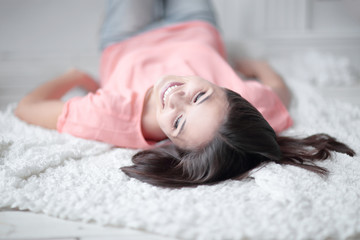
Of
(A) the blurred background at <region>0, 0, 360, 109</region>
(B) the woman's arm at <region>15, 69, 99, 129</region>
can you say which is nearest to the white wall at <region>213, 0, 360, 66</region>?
(A) the blurred background at <region>0, 0, 360, 109</region>

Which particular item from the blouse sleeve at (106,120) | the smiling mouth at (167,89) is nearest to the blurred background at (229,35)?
the blouse sleeve at (106,120)

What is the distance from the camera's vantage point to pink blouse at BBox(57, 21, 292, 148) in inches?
42.4

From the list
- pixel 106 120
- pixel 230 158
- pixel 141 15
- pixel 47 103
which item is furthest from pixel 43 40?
pixel 230 158

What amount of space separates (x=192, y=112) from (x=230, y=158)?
146 millimetres

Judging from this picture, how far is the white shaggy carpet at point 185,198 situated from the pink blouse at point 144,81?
0.37 feet

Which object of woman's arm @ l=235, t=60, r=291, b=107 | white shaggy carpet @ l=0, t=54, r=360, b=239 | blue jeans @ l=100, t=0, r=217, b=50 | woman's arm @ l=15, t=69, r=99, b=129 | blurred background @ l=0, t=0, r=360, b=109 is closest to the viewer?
white shaggy carpet @ l=0, t=54, r=360, b=239

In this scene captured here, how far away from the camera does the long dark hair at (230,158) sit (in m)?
0.83

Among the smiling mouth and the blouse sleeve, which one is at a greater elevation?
the smiling mouth

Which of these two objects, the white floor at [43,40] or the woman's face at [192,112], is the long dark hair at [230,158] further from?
the white floor at [43,40]

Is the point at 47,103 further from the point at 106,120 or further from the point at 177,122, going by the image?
the point at 177,122

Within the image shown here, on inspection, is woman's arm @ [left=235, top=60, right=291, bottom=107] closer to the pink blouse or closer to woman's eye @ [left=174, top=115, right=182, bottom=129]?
the pink blouse

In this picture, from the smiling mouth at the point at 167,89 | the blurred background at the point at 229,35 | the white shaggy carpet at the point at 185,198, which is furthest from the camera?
the blurred background at the point at 229,35

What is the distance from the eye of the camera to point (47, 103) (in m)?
1.26

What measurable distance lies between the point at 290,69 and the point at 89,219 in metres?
1.56
